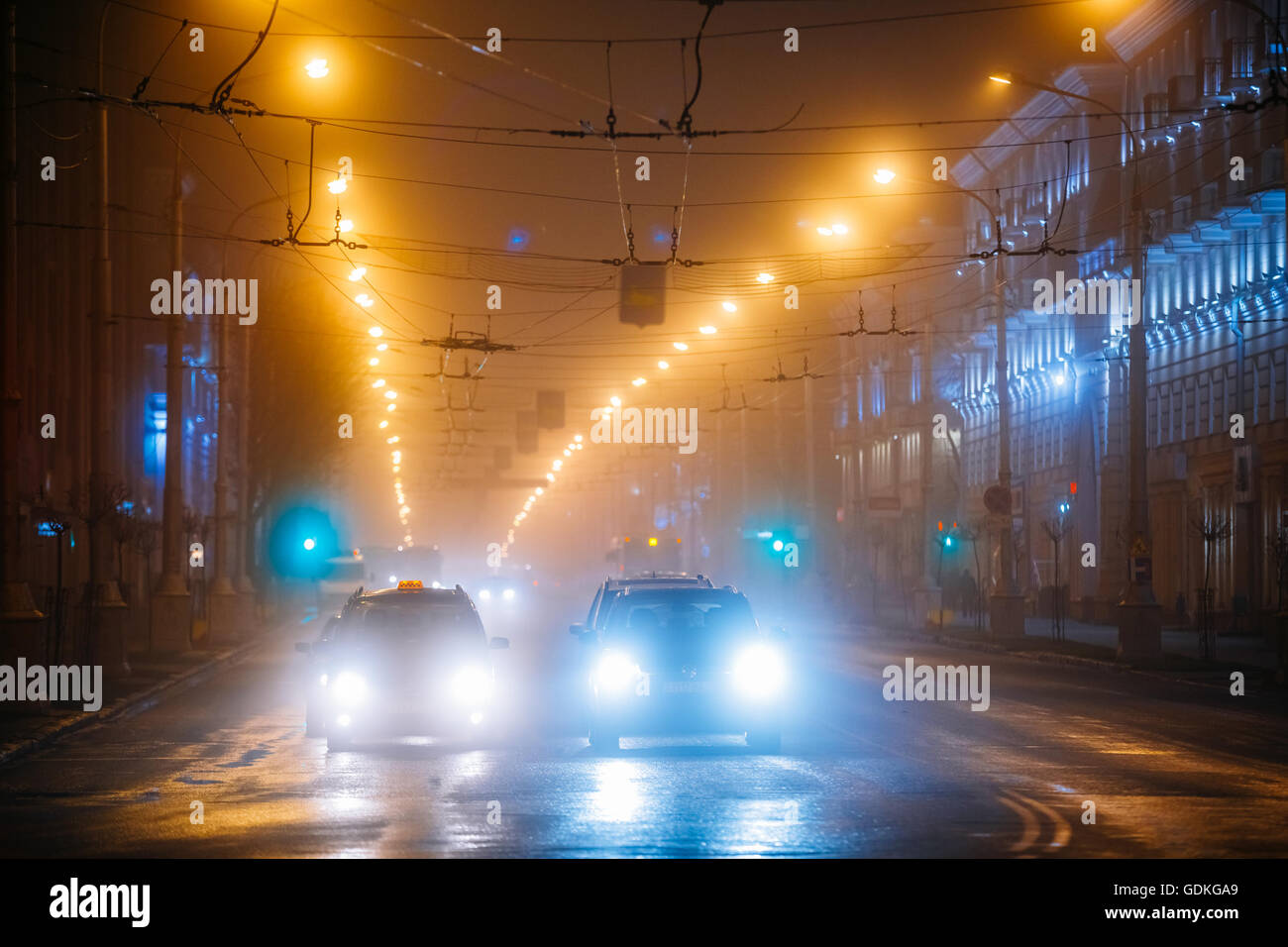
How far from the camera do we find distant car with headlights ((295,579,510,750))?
2061 centimetres

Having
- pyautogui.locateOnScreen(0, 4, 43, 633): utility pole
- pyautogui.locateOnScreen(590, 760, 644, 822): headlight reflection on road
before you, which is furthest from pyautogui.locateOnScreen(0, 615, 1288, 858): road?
pyautogui.locateOnScreen(0, 4, 43, 633): utility pole

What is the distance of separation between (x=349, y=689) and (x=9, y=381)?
→ 672 cm

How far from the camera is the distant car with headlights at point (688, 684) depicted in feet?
62.3

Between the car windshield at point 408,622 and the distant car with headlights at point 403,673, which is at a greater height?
the car windshield at point 408,622

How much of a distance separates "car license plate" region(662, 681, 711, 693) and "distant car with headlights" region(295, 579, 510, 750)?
2.95 meters

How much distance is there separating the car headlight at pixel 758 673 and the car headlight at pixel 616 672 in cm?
103

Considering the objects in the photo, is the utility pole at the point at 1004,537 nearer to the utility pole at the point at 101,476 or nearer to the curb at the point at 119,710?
the curb at the point at 119,710

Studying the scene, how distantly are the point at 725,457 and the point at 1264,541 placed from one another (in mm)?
65071

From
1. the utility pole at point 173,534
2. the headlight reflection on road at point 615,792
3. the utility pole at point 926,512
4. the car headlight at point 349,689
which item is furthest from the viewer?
the utility pole at point 926,512

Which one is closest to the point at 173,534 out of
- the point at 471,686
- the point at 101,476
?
the point at 101,476

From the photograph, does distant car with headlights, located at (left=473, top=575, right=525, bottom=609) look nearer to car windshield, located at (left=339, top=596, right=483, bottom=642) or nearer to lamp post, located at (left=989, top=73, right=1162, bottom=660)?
lamp post, located at (left=989, top=73, right=1162, bottom=660)

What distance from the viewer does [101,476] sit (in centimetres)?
3155

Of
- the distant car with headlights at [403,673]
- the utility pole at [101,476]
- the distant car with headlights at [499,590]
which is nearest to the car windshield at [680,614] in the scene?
the distant car with headlights at [403,673]
